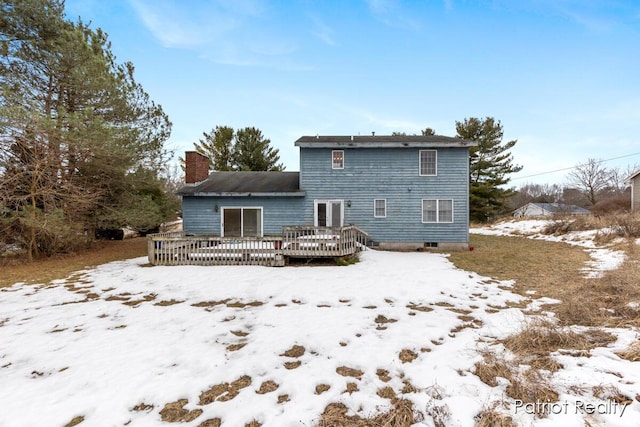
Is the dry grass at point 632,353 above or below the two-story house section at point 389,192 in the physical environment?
below

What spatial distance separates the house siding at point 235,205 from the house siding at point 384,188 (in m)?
0.76

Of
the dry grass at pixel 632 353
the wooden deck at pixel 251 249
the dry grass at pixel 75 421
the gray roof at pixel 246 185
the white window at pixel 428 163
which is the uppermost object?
the white window at pixel 428 163

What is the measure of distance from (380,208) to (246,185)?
7.10 metres

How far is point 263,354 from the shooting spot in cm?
370

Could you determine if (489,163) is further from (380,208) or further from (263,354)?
(263,354)

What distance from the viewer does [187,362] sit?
3520 mm

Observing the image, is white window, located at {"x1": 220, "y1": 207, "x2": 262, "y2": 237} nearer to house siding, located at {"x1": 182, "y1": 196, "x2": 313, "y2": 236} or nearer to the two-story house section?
house siding, located at {"x1": 182, "y1": 196, "x2": 313, "y2": 236}

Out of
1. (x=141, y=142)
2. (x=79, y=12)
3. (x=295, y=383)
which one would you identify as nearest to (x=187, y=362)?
(x=295, y=383)

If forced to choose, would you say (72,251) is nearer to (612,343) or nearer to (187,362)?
(187,362)

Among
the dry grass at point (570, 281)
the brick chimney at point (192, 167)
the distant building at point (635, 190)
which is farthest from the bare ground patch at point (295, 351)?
the distant building at point (635, 190)

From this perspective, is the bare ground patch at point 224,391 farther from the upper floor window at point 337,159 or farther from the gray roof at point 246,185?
the upper floor window at point 337,159

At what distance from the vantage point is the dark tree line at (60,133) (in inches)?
372

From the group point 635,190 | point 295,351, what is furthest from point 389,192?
point 635,190

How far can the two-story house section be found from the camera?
13344 mm
